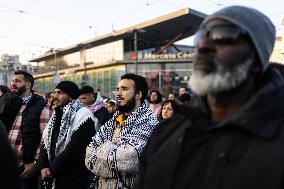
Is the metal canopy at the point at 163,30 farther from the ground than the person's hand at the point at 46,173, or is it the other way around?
the metal canopy at the point at 163,30

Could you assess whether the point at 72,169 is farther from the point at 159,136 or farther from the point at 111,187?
the point at 159,136

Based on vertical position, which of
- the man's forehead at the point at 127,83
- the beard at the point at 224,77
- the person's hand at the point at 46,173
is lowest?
the person's hand at the point at 46,173

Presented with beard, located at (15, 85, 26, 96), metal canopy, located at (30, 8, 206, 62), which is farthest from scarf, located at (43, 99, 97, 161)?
metal canopy, located at (30, 8, 206, 62)

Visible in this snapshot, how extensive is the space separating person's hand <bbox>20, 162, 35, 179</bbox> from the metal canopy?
33.8 meters

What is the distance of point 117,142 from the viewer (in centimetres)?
398

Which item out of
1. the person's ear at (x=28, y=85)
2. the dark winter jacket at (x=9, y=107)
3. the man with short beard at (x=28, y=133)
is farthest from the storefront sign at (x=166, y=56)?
the dark winter jacket at (x=9, y=107)

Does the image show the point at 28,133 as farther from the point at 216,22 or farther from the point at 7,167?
the point at 216,22

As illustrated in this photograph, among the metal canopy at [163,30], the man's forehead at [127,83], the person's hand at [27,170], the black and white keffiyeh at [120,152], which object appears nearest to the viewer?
the black and white keffiyeh at [120,152]

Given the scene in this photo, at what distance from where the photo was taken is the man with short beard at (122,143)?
3.77 m

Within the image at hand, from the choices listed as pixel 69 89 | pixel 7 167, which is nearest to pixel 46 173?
pixel 69 89

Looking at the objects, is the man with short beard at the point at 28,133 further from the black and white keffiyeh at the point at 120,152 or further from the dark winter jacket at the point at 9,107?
the black and white keffiyeh at the point at 120,152

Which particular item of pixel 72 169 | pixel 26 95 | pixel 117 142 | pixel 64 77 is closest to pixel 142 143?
pixel 117 142

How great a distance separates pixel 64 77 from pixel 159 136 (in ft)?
214

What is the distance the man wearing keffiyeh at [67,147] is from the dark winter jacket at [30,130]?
0.57 m
